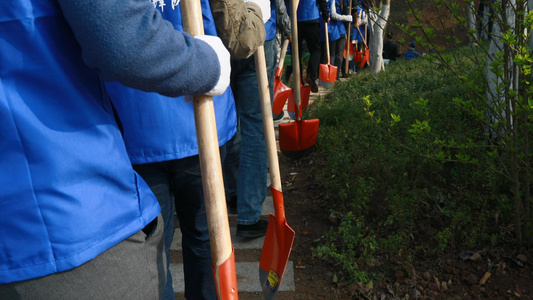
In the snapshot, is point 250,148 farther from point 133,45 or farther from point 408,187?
point 133,45

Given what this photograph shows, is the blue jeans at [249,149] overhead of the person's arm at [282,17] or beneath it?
beneath

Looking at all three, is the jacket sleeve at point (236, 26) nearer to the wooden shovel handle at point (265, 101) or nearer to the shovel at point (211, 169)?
the shovel at point (211, 169)

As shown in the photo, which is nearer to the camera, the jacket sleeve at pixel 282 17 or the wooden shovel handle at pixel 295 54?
the wooden shovel handle at pixel 295 54

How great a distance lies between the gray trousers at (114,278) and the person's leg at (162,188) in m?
0.50

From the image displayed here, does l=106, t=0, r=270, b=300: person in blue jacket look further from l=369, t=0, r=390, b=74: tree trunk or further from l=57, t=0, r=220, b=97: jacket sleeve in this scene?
l=369, t=0, r=390, b=74: tree trunk

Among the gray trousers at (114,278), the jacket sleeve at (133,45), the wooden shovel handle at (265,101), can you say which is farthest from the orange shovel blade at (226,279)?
the wooden shovel handle at (265,101)

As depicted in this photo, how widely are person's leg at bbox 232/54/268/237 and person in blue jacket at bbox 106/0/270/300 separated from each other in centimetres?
99

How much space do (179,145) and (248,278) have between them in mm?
1524

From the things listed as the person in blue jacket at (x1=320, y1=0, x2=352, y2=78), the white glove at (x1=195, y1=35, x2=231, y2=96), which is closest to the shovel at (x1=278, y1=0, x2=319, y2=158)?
the white glove at (x1=195, y1=35, x2=231, y2=96)

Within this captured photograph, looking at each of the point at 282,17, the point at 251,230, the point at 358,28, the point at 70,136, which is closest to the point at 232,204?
the point at 251,230

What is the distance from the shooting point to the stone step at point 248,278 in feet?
9.82

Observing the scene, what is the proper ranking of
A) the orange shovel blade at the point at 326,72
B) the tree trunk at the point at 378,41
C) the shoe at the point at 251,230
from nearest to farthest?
the shoe at the point at 251,230, the orange shovel blade at the point at 326,72, the tree trunk at the point at 378,41

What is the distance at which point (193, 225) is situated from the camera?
202 cm

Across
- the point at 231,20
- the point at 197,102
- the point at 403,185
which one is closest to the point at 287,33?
the point at 403,185
